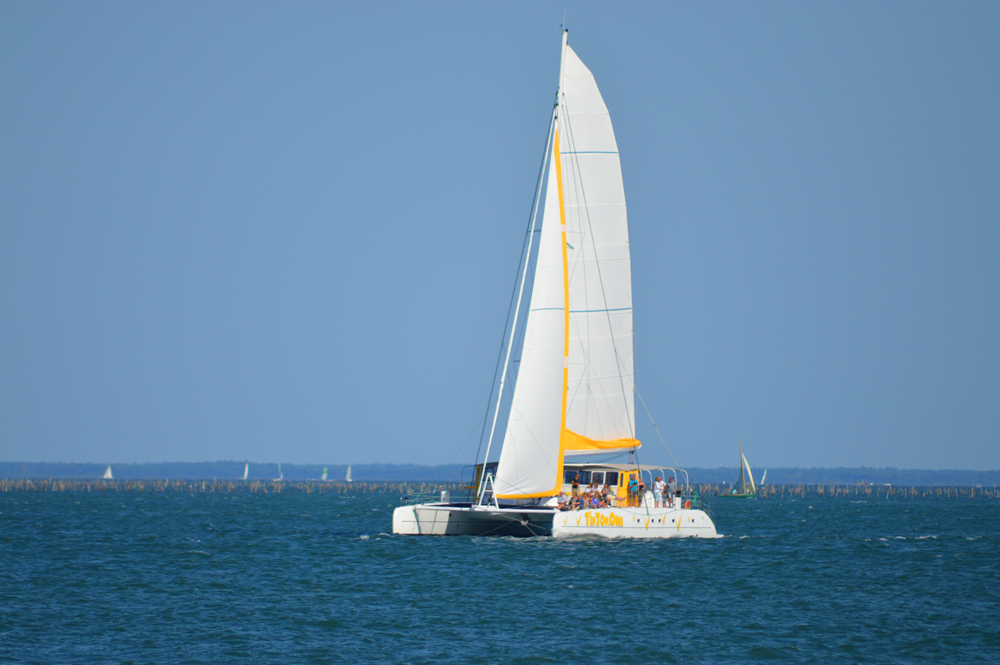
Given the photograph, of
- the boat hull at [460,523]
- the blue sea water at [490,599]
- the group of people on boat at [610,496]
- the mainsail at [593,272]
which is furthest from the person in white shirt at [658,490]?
the boat hull at [460,523]

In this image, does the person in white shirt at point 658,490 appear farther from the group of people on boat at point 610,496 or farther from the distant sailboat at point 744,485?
the distant sailboat at point 744,485

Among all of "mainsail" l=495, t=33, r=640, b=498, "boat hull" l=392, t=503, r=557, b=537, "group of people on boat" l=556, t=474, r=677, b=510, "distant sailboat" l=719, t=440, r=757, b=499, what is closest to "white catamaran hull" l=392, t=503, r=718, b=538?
"boat hull" l=392, t=503, r=557, b=537

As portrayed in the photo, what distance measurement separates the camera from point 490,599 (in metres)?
29.5

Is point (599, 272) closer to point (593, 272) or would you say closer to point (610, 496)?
point (593, 272)

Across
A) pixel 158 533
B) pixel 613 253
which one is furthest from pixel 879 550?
pixel 158 533

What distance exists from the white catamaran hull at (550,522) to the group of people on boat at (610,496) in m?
0.59

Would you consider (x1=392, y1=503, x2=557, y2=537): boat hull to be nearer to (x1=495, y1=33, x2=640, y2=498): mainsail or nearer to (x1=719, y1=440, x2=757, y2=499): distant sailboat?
(x1=495, y1=33, x2=640, y2=498): mainsail

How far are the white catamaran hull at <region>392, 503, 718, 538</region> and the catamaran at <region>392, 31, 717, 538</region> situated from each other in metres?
0.05

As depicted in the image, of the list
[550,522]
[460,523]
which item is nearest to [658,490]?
[550,522]

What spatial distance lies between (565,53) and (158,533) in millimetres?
31439

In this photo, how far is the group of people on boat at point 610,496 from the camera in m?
39.2

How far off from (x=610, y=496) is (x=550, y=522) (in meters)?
2.76

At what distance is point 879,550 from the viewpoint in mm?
45344

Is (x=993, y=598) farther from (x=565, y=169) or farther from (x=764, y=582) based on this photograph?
(x=565, y=169)
